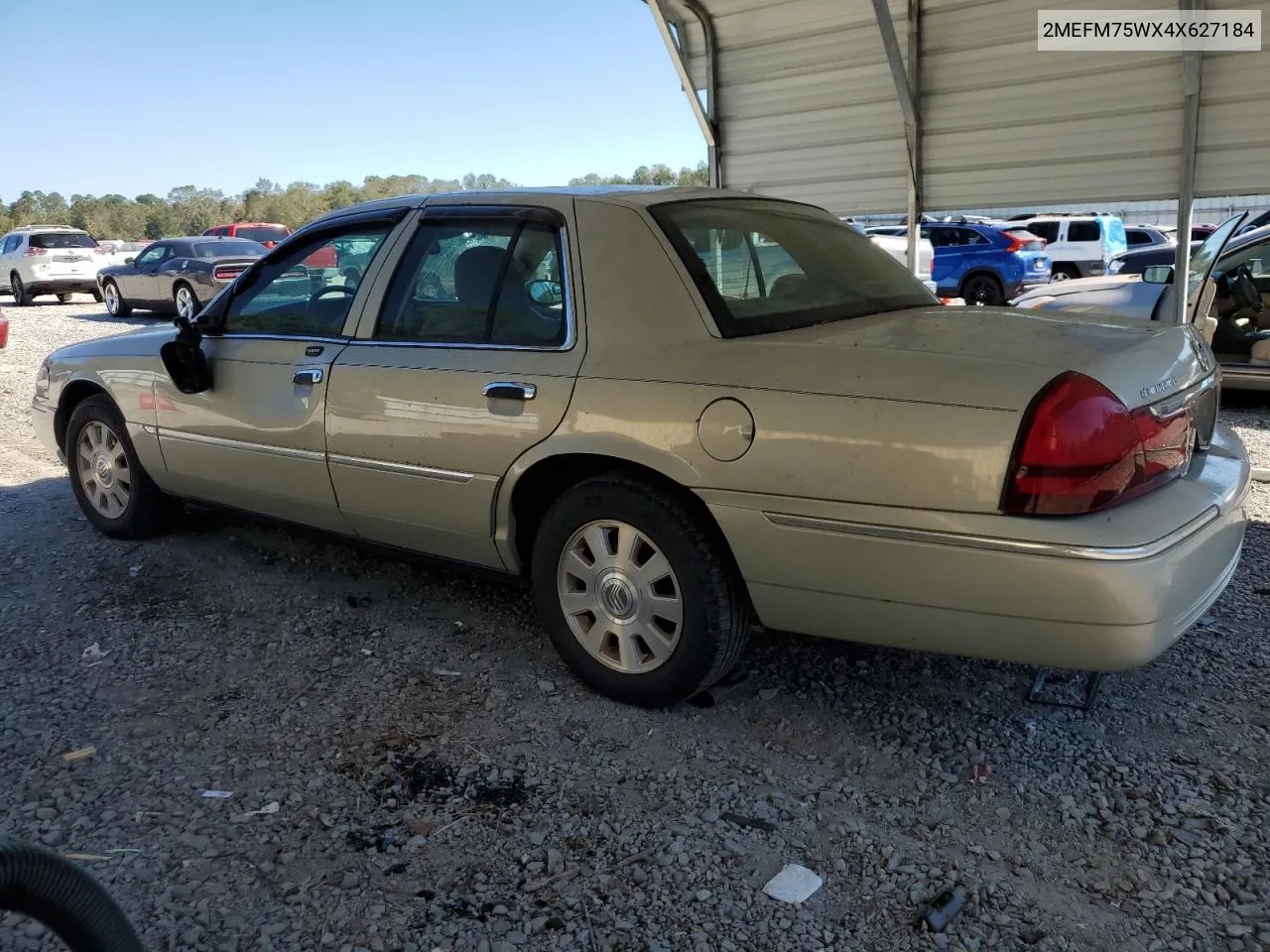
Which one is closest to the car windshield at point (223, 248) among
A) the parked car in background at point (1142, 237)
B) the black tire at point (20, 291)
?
the black tire at point (20, 291)

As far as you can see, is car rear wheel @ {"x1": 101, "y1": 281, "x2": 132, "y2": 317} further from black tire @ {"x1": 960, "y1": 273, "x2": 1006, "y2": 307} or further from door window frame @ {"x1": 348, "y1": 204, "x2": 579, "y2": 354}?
door window frame @ {"x1": 348, "y1": 204, "x2": 579, "y2": 354}

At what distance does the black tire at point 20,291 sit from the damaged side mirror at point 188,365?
72.5 feet

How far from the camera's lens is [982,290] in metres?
20.6

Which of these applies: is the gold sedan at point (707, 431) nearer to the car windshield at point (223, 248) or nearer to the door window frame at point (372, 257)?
the door window frame at point (372, 257)

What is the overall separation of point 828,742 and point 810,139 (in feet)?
17.8

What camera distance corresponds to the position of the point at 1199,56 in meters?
5.79

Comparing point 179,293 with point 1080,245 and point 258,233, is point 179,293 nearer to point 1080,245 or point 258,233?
point 258,233

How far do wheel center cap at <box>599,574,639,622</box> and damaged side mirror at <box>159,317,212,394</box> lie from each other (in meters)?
2.21

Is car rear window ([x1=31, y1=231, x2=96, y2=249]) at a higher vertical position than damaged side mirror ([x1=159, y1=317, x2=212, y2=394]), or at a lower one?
Answer: higher

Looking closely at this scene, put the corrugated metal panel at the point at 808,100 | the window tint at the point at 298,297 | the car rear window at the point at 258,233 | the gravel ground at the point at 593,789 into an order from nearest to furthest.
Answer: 1. the gravel ground at the point at 593,789
2. the window tint at the point at 298,297
3. the corrugated metal panel at the point at 808,100
4. the car rear window at the point at 258,233

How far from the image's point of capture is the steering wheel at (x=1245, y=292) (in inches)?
320

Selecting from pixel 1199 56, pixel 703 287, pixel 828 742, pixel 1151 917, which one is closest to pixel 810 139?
pixel 1199 56

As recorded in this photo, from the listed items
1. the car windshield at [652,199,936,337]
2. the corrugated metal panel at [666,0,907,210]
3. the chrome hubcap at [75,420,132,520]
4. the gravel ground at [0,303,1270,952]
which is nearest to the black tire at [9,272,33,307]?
the corrugated metal panel at [666,0,907,210]

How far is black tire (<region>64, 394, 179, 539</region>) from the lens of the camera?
501 cm
